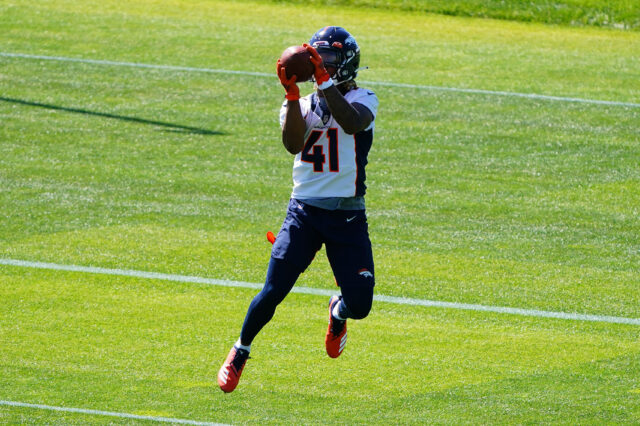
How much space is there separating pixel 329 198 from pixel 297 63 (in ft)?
4.03

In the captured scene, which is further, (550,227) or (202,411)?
(550,227)

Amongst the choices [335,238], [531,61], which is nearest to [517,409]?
[335,238]

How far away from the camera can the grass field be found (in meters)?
10.9

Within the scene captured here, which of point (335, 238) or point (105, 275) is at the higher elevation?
point (335, 238)

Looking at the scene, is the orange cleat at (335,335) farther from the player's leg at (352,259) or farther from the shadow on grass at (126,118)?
the shadow on grass at (126,118)

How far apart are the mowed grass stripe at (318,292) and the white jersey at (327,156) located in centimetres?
431

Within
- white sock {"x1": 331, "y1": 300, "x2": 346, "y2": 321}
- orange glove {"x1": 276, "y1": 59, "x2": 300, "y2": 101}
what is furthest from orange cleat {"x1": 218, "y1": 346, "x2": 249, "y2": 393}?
orange glove {"x1": 276, "y1": 59, "x2": 300, "y2": 101}

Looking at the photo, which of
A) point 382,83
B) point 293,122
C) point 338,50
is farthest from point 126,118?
point 293,122

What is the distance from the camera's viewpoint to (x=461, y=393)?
1073cm

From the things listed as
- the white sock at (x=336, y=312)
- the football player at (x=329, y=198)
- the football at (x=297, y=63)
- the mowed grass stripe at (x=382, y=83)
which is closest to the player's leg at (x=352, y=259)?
the football player at (x=329, y=198)

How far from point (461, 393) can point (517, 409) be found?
0.61 m

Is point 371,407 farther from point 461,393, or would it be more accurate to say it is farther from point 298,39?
point 298,39

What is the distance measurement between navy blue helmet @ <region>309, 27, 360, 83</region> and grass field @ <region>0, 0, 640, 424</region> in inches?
121

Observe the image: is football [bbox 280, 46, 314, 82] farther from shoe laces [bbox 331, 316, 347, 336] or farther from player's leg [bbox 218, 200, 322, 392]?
shoe laces [bbox 331, 316, 347, 336]
